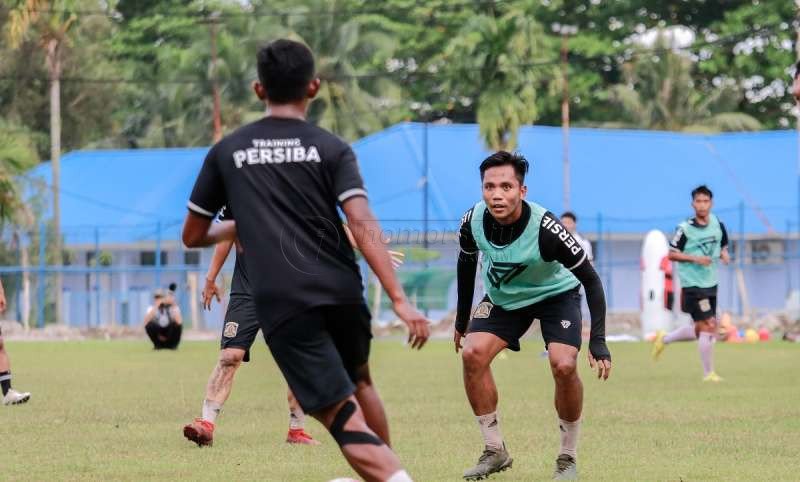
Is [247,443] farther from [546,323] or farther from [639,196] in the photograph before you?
[639,196]

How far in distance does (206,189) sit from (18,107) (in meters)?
50.4

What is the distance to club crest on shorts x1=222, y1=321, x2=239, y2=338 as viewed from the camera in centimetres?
1133

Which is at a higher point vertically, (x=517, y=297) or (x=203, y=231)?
(x=203, y=231)

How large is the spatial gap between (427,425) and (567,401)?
148 inches

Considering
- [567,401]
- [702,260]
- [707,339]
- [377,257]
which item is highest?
[377,257]

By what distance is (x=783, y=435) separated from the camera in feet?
38.2

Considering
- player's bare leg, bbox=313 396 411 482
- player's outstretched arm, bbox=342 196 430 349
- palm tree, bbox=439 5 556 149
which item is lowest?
player's bare leg, bbox=313 396 411 482

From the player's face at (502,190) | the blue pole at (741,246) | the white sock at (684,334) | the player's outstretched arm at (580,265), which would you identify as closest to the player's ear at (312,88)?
the player's face at (502,190)

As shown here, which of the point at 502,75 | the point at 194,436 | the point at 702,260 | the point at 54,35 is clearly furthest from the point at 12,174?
the point at 194,436

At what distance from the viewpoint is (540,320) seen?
9.45 metres

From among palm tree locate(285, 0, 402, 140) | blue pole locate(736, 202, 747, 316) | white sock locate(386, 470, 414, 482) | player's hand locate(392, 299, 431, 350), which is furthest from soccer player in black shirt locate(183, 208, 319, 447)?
palm tree locate(285, 0, 402, 140)

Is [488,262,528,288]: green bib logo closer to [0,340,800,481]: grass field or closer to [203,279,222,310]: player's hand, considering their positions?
[0,340,800,481]: grass field

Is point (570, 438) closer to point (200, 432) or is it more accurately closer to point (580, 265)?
point (580, 265)

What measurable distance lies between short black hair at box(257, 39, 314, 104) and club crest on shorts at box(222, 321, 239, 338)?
5.24m
